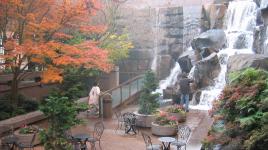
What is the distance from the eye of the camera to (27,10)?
14.0 meters

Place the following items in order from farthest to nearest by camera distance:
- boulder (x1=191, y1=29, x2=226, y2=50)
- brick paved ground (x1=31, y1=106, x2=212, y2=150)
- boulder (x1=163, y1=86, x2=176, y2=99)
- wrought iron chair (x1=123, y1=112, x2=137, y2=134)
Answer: boulder (x1=191, y1=29, x2=226, y2=50) → boulder (x1=163, y1=86, x2=176, y2=99) → wrought iron chair (x1=123, y1=112, x2=137, y2=134) → brick paved ground (x1=31, y1=106, x2=212, y2=150)

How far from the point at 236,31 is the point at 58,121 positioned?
1917 centimetres

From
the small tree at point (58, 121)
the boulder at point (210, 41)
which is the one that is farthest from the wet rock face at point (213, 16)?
the small tree at point (58, 121)

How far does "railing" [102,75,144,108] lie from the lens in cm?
1866

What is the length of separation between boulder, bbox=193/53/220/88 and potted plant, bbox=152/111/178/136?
27.6 ft

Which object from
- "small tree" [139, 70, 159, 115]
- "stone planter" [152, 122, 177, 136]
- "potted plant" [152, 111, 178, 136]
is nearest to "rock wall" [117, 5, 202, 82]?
"small tree" [139, 70, 159, 115]

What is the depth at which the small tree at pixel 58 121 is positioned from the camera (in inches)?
346

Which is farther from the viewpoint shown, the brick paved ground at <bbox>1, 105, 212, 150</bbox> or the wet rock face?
the wet rock face

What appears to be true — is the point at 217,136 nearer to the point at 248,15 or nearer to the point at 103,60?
the point at 103,60

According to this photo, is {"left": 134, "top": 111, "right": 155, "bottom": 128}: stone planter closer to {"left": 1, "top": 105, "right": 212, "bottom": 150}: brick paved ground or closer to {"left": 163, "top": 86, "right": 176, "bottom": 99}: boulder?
{"left": 1, "top": 105, "right": 212, "bottom": 150}: brick paved ground

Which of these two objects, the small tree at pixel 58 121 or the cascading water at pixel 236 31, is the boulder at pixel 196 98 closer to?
the cascading water at pixel 236 31

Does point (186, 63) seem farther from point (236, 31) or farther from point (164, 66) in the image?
point (164, 66)

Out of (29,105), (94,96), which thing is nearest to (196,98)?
(94,96)

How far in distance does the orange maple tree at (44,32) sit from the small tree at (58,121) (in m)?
4.07
